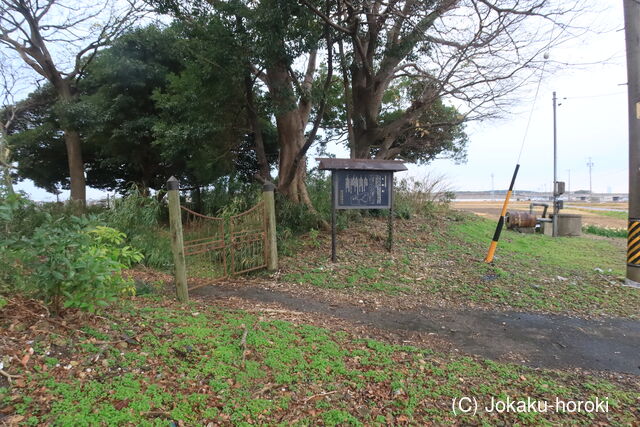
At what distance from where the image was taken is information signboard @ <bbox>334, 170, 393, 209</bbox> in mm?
7031

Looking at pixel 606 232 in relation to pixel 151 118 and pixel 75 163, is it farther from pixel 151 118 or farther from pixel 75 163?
pixel 75 163

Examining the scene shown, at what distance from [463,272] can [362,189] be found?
2.53 m

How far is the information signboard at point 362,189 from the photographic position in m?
7.03

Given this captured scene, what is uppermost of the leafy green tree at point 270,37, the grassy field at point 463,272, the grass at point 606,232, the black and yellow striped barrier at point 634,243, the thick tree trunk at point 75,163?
the leafy green tree at point 270,37

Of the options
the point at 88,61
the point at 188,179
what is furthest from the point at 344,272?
the point at 88,61

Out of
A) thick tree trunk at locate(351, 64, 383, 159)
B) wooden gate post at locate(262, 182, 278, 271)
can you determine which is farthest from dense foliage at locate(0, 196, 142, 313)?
thick tree trunk at locate(351, 64, 383, 159)

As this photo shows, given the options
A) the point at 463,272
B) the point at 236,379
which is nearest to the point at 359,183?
the point at 463,272

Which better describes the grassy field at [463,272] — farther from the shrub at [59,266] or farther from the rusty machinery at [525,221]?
the rusty machinery at [525,221]

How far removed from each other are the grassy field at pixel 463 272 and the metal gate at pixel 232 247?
Result: 76cm

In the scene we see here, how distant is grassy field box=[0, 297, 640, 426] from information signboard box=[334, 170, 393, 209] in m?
3.77

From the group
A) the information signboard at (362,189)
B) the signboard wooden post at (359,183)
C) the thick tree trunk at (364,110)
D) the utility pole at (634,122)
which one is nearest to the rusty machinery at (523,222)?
the thick tree trunk at (364,110)

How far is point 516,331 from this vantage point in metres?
4.35

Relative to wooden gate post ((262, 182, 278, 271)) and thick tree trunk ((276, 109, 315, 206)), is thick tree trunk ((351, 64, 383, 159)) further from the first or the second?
wooden gate post ((262, 182, 278, 271))

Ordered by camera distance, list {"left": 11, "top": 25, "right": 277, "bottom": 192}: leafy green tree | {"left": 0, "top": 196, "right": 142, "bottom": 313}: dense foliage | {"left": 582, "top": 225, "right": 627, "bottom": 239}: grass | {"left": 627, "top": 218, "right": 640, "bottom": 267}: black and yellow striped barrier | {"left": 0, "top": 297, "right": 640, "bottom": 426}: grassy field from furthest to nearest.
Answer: {"left": 582, "top": 225, "right": 627, "bottom": 239}: grass → {"left": 11, "top": 25, "right": 277, "bottom": 192}: leafy green tree → {"left": 627, "top": 218, "right": 640, "bottom": 267}: black and yellow striped barrier → {"left": 0, "top": 196, "right": 142, "bottom": 313}: dense foliage → {"left": 0, "top": 297, "right": 640, "bottom": 426}: grassy field
